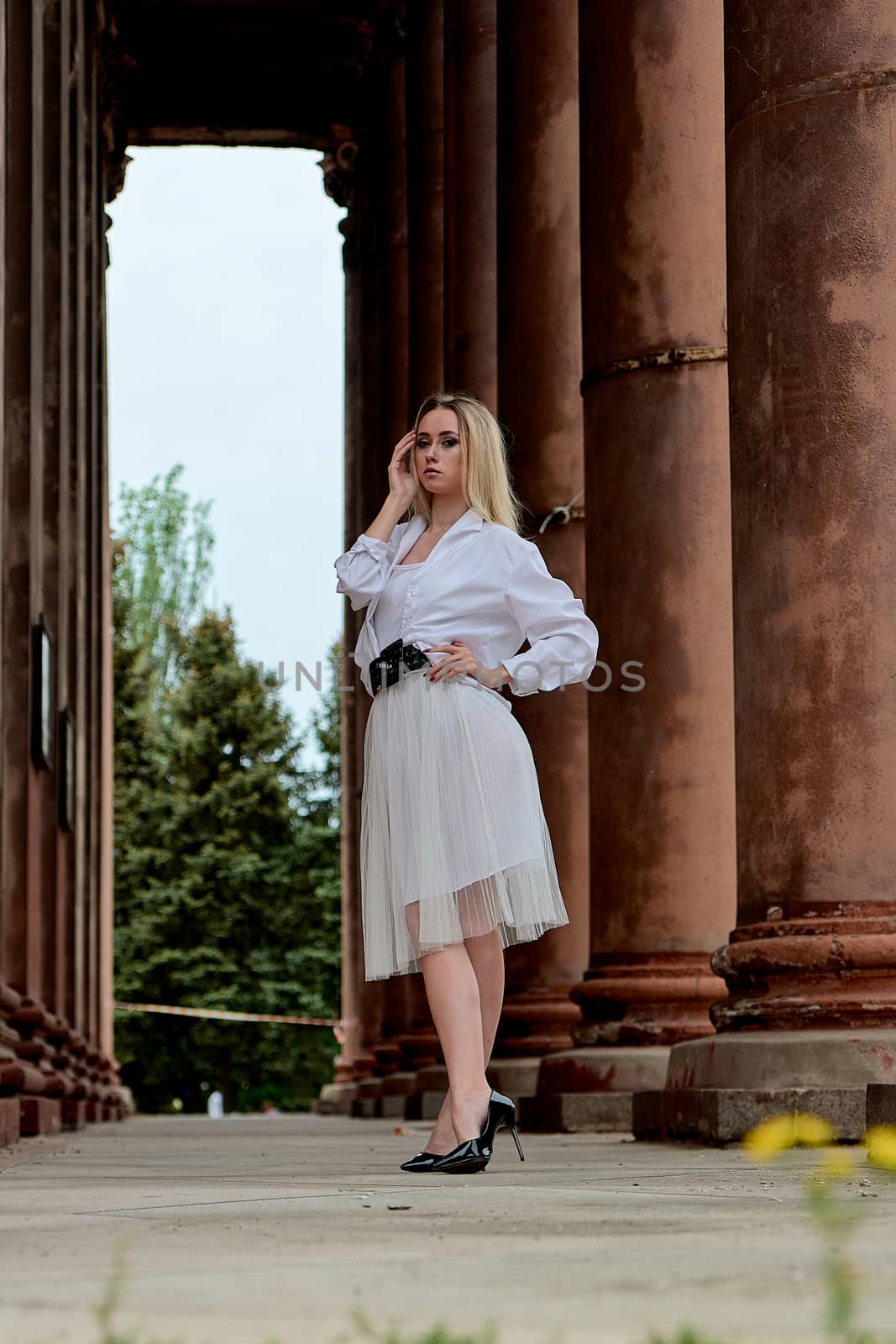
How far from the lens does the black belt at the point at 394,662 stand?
9.75 meters

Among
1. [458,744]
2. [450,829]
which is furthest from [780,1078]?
[458,744]

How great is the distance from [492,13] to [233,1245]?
2448 centimetres

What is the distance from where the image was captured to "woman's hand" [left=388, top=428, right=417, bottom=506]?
10.3 metres

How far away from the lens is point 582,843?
21.5 meters

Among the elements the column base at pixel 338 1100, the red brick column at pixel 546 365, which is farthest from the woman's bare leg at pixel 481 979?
the column base at pixel 338 1100

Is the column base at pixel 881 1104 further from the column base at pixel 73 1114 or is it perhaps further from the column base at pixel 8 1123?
the column base at pixel 73 1114

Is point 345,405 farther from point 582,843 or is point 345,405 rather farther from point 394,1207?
point 394,1207

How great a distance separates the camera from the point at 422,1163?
30.8 feet

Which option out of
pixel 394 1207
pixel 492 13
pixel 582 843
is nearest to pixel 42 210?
pixel 492 13

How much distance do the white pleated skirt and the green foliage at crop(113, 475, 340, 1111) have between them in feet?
235

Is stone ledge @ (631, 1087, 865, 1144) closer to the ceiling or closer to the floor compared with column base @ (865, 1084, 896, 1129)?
closer to the floor

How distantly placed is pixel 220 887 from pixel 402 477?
73.4m

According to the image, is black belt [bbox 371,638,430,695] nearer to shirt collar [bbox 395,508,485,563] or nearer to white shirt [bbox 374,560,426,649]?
white shirt [bbox 374,560,426,649]

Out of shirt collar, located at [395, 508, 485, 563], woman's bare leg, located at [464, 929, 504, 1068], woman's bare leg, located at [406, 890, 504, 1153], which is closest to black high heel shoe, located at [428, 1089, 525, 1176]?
woman's bare leg, located at [406, 890, 504, 1153]
